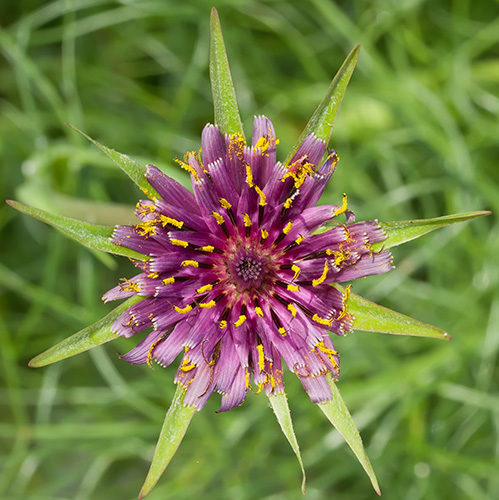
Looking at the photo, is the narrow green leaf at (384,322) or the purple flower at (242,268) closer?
the narrow green leaf at (384,322)

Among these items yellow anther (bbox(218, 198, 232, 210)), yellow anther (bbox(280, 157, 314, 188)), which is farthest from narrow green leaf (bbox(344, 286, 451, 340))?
yellow anther (bbox(218, 198, 232, 210))

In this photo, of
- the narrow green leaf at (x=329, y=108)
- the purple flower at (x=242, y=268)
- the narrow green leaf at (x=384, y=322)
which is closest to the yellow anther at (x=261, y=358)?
the purple flower at (x=242, y=268)

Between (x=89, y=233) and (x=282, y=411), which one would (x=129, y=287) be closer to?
(x=89, y=233)

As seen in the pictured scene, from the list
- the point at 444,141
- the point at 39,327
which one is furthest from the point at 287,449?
the point at 444,141

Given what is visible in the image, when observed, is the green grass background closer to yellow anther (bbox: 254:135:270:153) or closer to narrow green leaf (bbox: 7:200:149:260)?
narrow green leaf (bbox: 7:200:149:260)

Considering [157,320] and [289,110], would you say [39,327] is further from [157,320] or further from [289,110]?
[157,320]

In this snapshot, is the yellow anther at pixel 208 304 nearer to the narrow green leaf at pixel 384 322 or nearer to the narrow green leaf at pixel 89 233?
the narrow green leaf at pixel 89 233

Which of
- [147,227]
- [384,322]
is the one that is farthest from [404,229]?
[147,227]
